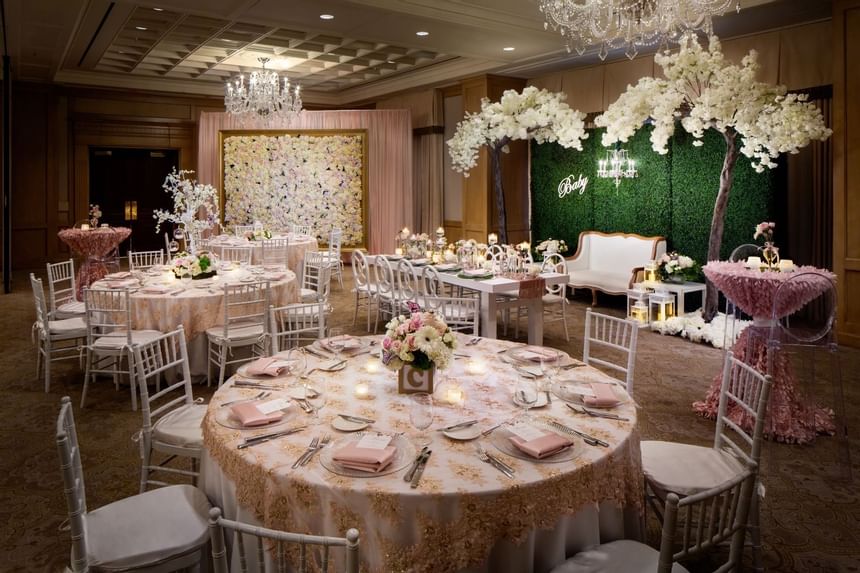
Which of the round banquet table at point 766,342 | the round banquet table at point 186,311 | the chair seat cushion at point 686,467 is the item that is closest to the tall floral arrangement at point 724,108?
the round banquet table at point 766,342

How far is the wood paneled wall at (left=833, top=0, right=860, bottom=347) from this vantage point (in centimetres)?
635

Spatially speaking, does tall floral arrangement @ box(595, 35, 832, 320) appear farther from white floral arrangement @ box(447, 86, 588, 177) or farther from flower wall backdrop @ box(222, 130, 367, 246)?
flower wall backdrop @ box(222, 130, 367, 246)

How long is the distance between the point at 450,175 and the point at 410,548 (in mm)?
10702

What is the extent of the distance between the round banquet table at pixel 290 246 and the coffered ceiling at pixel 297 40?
112 inches

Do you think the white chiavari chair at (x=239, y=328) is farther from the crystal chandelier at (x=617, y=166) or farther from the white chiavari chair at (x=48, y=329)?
the crystal chandelier at (x=617, y=166)

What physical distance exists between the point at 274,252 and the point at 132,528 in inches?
288

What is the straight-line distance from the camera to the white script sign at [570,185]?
1020cm

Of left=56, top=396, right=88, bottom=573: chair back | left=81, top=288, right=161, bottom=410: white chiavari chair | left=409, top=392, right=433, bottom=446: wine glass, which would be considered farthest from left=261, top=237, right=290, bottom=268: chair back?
left=56, top=396, right=88, bottom=573: chair back

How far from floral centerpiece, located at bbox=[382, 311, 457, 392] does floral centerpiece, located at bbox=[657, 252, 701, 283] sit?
20.1ft

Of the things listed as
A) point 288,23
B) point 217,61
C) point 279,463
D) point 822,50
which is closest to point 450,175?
point 217,61

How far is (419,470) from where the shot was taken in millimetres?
2117

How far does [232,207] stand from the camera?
12438 millimetres

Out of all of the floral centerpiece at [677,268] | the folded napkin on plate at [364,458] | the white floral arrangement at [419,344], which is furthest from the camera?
the floral centerpiece at [677,268]

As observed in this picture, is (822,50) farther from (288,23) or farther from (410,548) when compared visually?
(410,548)
